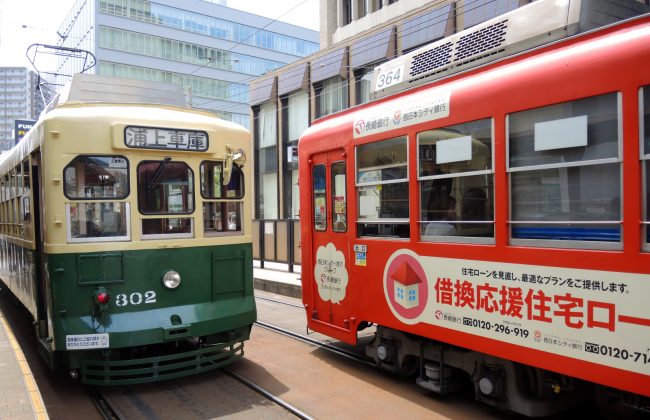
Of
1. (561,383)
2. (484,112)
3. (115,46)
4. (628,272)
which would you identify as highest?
(115,46)

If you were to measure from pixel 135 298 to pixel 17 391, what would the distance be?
4.25 feet

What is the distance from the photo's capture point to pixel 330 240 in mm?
6492

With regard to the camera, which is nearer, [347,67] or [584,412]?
[584,412]

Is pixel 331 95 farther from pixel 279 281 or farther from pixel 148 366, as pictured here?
pixel 148 366

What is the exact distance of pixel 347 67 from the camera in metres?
20.4

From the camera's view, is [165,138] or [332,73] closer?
[165,138]

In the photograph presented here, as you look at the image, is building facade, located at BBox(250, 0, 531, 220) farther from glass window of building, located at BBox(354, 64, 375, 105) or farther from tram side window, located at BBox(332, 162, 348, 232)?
tram side window, located at BBox(332, 162, 348, 232)

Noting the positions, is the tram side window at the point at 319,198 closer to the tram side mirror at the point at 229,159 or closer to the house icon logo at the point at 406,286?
the tram side mirror at the point at 229,159

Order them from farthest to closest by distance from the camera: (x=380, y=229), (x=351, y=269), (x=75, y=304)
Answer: (x=351, y=269) → (x=380, y=229) → (x=75, y=304)

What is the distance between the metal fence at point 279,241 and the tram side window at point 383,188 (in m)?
7.50

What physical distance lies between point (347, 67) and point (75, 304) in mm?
16838

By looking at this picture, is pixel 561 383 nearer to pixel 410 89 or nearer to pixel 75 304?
pixel 410 89

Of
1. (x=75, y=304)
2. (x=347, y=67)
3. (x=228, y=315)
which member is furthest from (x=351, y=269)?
(x=347, y=67)

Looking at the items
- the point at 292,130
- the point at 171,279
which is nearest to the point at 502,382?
the point at 171,279
